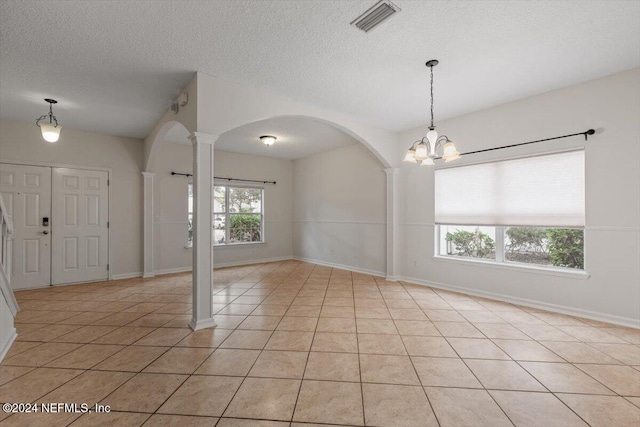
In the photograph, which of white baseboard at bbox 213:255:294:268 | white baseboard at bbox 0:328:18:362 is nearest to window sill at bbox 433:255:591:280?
white baseboard at bbox 213:255:294:268

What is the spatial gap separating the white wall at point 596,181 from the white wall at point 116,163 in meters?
6.36

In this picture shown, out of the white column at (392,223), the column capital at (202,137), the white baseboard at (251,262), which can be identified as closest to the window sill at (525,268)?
the white column at (392,223)

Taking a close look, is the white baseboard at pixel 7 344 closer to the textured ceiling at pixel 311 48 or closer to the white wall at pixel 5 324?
the white wall at pixel 5 324

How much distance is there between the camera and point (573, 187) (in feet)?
11.4

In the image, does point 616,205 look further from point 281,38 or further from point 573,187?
point 281,38

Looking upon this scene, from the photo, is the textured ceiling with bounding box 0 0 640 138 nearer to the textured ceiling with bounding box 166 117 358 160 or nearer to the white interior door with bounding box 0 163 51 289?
the textured ceiling with bounding box 166 117 358 160

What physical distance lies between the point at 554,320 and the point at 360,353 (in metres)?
2.50

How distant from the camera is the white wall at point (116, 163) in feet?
16.1

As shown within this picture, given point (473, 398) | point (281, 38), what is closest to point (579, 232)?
point (473, 398)

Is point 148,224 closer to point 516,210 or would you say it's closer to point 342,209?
point 342,209

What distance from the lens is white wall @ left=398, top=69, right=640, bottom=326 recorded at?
3.10m

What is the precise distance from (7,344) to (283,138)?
15.5 feet

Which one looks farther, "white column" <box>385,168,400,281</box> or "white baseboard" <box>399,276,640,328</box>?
"white column" <box>385,168,400,281</box>

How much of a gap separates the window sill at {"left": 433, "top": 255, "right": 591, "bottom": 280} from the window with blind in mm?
119
